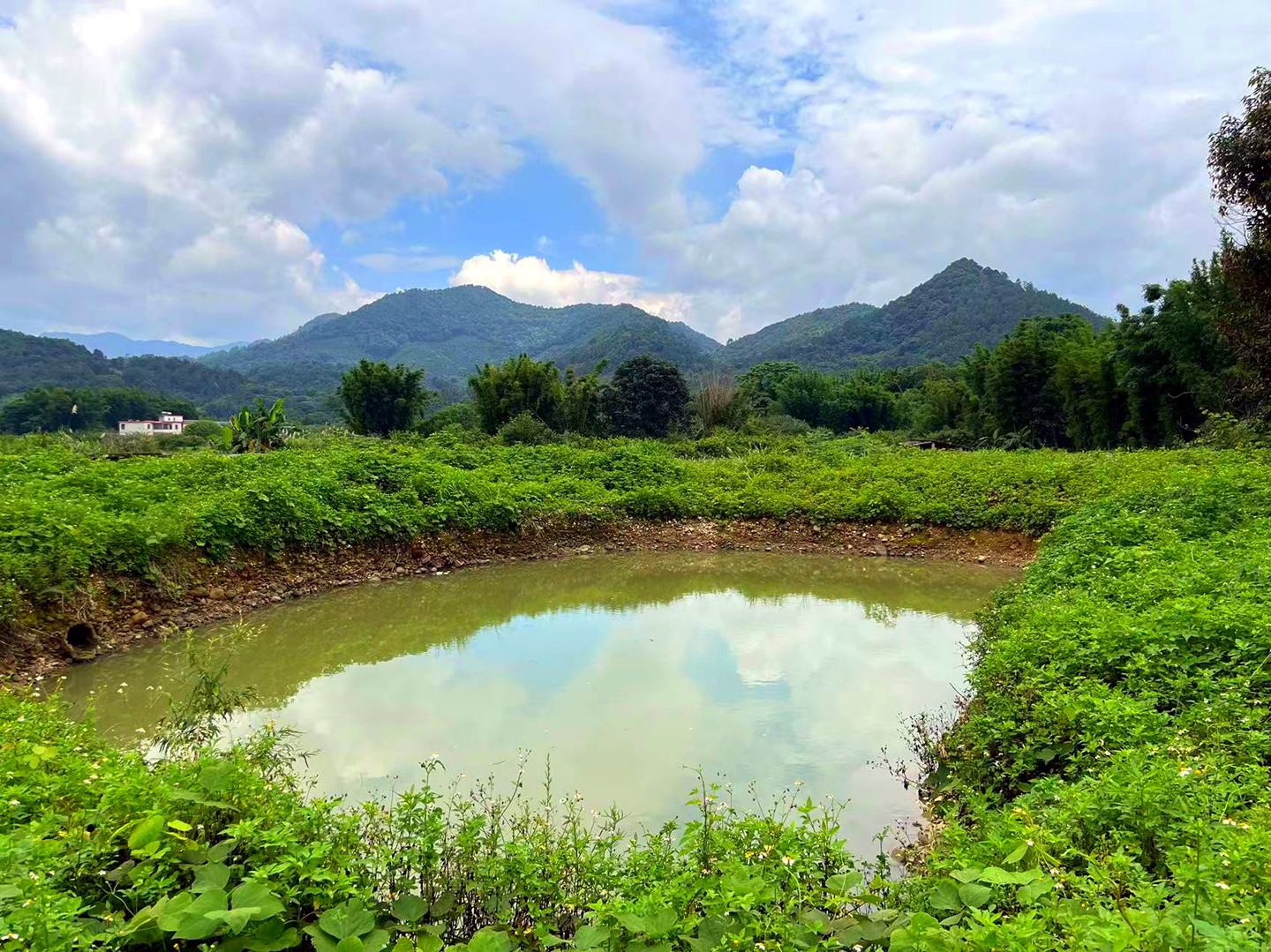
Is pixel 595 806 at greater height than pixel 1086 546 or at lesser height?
lesser

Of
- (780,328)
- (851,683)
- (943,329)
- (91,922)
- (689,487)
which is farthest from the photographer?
(780,328)

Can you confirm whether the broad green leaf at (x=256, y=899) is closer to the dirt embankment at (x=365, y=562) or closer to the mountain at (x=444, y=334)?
the dirt embankment at (x=365, y=562)

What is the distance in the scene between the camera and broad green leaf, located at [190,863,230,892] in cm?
260

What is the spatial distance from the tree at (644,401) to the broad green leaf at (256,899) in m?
35.2

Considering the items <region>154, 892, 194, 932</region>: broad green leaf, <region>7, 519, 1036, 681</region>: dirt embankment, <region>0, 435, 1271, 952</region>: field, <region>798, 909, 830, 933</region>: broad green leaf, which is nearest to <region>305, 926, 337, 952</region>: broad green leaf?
<region>0, 435, 1271, 952</region>: field

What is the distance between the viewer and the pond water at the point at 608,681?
491 cm

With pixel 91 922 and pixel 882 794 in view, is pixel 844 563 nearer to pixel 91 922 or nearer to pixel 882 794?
pixel 882 794

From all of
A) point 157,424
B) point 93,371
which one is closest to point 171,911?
point 157,424

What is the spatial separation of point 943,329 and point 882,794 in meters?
92.5

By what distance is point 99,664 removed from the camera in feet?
23.7

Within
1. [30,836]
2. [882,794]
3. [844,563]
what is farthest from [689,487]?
[30,836]

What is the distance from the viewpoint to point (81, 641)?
7.41 metres

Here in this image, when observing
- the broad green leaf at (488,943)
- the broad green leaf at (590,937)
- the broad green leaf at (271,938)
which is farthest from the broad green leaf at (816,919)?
the broad green leaf at (271,938)

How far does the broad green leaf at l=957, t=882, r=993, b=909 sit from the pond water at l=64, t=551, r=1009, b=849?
1.80 m
